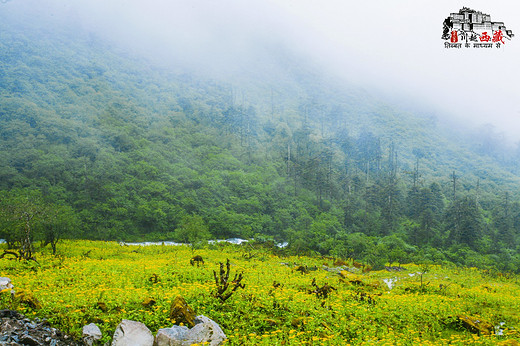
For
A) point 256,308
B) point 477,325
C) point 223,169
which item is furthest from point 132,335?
point 223,169

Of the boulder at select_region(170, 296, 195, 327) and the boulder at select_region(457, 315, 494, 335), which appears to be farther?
the boulder at select_region(457, 315, 494, 335)

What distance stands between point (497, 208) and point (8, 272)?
69610 mm

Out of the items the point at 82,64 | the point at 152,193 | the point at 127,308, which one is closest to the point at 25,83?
the point at 82,64

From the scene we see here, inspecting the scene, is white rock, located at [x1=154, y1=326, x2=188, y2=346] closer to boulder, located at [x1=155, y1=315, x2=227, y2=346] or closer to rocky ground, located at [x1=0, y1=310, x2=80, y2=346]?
boulder, located at [x1=155, y1=315, x2=227, y2=346]

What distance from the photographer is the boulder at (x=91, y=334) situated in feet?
27.3

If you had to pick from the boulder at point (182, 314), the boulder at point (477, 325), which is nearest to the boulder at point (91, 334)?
the boulder at point (182, 314)

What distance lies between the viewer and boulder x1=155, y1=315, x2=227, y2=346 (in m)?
8.35

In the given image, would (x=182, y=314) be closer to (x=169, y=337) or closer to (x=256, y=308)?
(x=169, y=337)

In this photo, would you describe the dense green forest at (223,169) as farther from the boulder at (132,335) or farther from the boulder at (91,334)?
the boulder at (132,335)

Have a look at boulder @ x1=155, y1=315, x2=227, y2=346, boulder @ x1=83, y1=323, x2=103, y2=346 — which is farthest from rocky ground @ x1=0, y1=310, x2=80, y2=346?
boulder @ x1=155, y1=315, x2=227, y2=346

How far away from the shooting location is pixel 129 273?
1581 cm

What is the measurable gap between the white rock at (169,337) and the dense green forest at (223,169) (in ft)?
47.9

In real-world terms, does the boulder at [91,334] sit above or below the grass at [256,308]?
above

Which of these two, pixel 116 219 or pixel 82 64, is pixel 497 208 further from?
pixel 82 64
